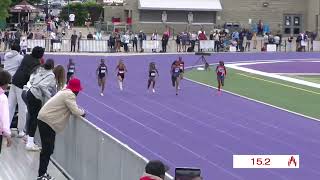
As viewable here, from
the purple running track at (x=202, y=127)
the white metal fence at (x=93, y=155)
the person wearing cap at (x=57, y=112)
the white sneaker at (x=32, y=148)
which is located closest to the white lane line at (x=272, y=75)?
the purple running track at (x=202, y=127)

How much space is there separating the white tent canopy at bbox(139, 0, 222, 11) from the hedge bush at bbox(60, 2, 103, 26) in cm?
1334

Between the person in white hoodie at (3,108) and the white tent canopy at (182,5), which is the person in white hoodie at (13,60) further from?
the white tent canopy at (182,5)

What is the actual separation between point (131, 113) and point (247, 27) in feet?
158

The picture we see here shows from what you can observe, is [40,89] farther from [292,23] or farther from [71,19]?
[71,19]

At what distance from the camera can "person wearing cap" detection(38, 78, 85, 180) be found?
11.2 m

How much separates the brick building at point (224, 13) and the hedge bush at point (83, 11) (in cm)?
1101

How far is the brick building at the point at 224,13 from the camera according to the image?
70.9 metres

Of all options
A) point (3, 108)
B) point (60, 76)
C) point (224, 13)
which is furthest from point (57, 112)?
point (224, 13)

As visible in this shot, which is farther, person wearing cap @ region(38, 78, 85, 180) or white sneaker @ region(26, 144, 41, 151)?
white sneaker @ region(26, 144, 41, 151)

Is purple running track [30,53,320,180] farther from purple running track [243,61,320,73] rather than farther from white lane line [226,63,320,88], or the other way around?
purple running track [243,61,320,73]

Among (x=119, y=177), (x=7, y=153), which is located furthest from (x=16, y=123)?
(x=119, y=177)

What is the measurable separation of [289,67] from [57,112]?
1386 inches

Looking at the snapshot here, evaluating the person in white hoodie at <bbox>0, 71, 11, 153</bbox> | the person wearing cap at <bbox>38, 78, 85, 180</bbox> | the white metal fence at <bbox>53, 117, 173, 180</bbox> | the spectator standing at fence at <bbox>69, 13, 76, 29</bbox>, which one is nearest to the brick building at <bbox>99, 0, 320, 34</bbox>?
the spectator standing at fence at <bbox>69, 13, 76, 29</bbox>

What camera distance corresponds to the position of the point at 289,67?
45219 mm
